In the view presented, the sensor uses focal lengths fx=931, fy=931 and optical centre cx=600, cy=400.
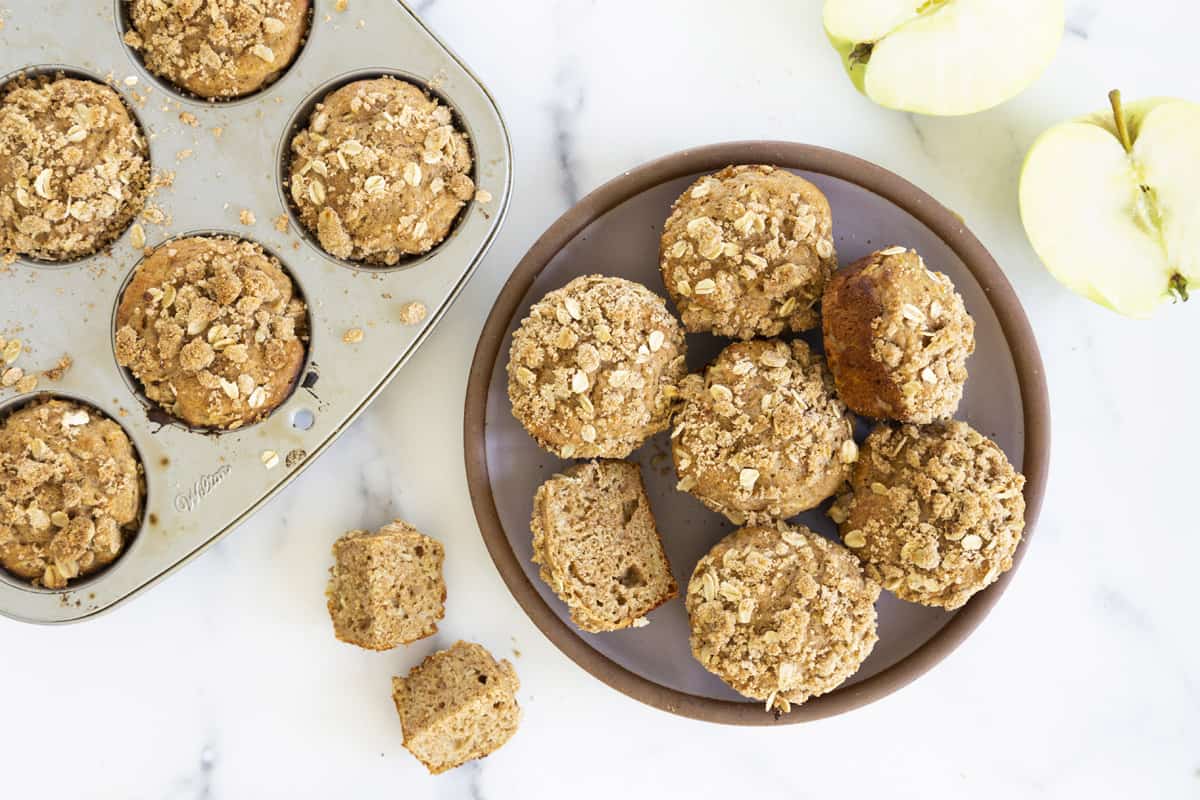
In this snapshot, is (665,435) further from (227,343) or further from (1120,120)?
(1120,120)

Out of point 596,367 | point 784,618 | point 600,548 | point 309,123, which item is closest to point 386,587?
point 600,548

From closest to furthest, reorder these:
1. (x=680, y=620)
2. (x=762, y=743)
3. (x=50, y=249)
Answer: (x=50, y=249), (x=680, y=620), (x=762, y=743)

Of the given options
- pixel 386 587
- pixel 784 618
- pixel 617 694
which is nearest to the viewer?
pixel 784 618

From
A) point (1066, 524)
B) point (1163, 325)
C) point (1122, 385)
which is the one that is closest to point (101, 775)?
point (1066, 524)

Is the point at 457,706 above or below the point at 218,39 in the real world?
below

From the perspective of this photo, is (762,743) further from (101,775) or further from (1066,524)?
(101,775)

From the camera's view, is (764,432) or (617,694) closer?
(764,432)

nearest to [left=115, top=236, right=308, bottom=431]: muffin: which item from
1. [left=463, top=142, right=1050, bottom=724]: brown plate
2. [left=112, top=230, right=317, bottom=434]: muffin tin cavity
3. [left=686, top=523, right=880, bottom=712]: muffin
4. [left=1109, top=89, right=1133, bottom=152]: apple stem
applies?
[left=112, top=230, right=317, bottom=434]: muffin tin cavity
